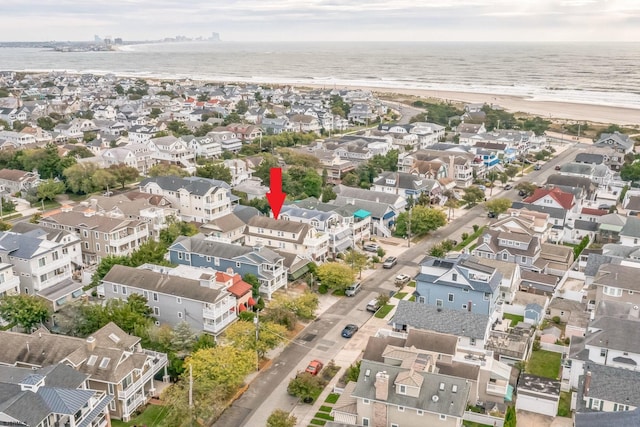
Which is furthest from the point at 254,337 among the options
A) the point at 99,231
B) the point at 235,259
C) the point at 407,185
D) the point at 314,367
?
the point at 407,185

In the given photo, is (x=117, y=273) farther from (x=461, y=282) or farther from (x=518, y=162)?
(x=518, y=162)

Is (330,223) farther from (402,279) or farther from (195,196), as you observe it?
(195,196)

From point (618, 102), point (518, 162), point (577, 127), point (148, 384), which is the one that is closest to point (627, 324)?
point (148, 384)

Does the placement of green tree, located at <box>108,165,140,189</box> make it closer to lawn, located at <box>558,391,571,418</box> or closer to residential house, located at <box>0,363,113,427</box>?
residential house, located at <box>0,363,113,427</box>

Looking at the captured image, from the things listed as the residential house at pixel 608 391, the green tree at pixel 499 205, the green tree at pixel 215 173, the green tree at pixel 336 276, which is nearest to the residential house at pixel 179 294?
the green tree at pixel 336 276

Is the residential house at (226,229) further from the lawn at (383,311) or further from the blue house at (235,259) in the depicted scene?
the lawn at (383,311)

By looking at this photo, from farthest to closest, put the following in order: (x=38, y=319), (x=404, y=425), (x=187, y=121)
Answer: (x=187, y=121) < (x=38, y=319) < (x=404, y=425)
